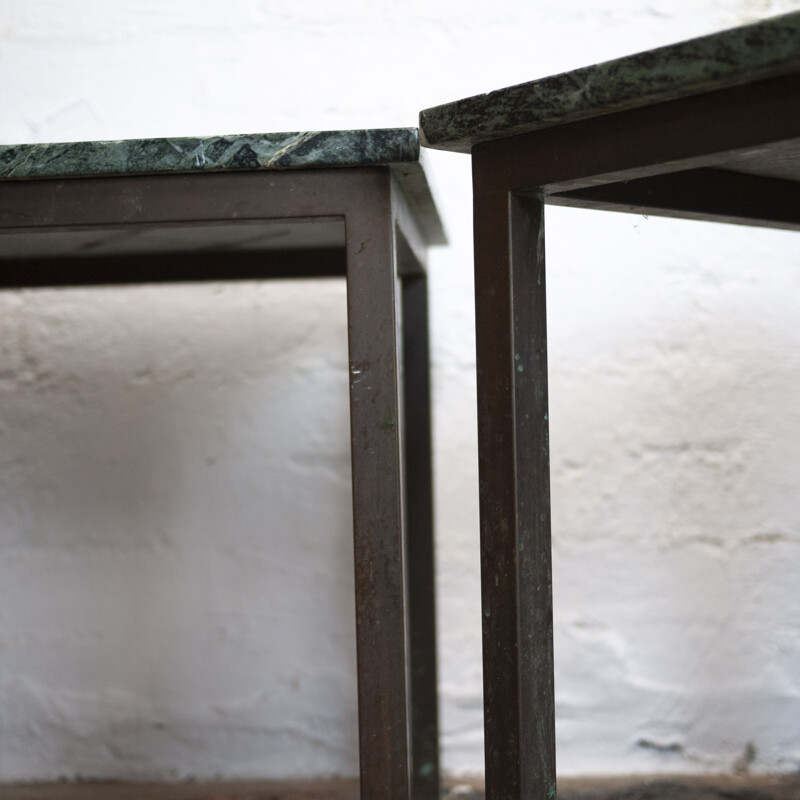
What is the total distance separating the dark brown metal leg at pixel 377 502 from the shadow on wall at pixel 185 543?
2.51 ft

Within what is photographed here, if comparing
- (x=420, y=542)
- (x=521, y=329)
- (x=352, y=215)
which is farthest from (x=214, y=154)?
(x=420, y=542)

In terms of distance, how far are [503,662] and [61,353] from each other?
1.09 meters

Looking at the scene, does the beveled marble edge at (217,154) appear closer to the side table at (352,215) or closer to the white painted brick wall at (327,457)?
the side table at (352,215)

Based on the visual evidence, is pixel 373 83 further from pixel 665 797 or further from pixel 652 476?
pixel 665 797

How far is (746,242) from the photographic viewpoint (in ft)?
4.79

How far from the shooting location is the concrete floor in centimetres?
139

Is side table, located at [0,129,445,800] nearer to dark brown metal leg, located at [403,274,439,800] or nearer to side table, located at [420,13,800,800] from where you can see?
side table, located at [420,13,800,800]

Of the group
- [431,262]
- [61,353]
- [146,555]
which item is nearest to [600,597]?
[431,262]

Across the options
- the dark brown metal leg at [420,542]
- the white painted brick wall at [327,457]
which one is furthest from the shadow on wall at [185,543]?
the dark brown metal leg at [420,542]

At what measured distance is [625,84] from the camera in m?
0.58

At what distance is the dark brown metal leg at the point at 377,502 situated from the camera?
0.72 m

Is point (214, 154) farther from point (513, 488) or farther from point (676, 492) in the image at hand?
point (676, 492)

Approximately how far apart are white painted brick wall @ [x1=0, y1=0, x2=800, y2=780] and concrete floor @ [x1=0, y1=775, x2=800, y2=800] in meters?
0.03

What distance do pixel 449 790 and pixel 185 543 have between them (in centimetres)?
60
